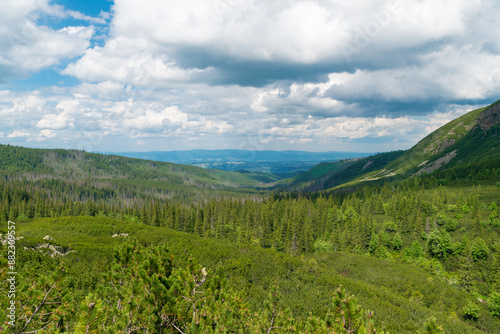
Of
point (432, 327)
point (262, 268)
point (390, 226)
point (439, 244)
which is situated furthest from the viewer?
point (390, 226)

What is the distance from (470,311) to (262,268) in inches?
2173

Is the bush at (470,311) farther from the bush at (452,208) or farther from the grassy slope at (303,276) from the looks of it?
the bush at (452,208)

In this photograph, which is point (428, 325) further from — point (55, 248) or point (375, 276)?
point (375, 276)

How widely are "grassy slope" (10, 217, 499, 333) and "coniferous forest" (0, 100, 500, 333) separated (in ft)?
1.01

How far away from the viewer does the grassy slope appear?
36.8 m

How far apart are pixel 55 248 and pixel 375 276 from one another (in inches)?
3212

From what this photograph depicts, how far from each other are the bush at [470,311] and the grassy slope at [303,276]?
1596mm

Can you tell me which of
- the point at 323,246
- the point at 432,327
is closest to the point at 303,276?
the point at 432,327

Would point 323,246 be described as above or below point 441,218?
below

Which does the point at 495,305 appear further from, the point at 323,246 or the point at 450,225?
the point at 450,225

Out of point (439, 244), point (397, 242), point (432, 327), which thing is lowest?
point (397, 242)

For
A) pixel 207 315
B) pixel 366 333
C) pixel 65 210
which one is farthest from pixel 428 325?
pixel 65 210

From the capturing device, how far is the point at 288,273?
45844mm

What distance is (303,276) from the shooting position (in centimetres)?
4472
